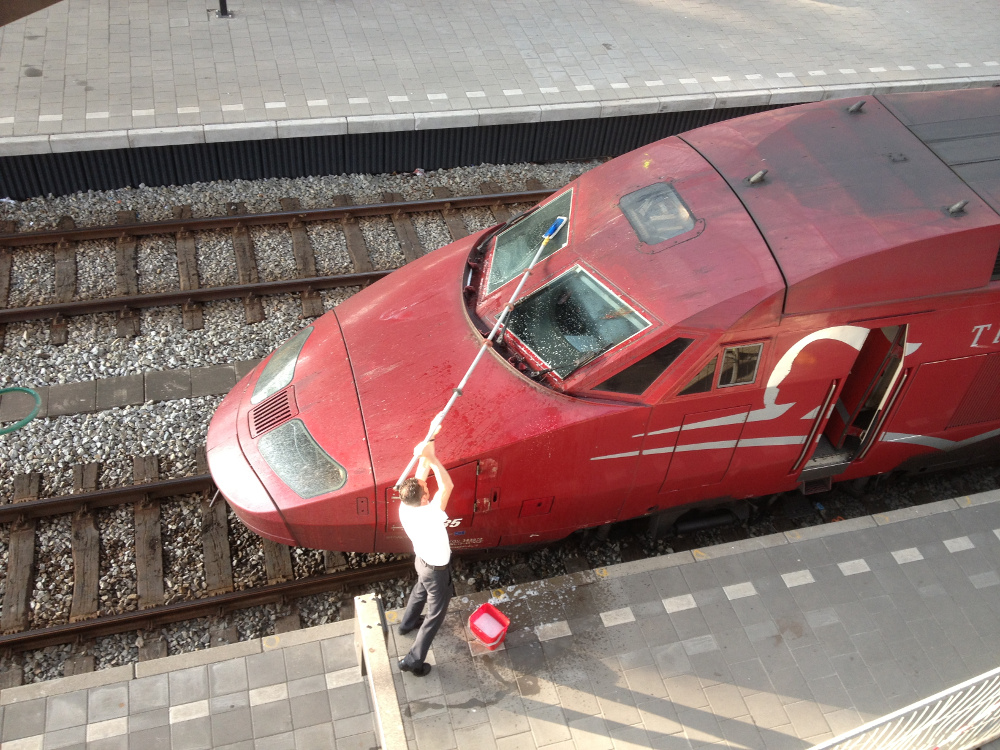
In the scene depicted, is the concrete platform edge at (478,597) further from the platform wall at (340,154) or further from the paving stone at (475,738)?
the platform wall at (340,154)

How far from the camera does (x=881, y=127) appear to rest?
7.36m

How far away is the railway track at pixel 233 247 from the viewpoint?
934 cm

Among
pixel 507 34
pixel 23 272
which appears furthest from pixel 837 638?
pixel 507 34

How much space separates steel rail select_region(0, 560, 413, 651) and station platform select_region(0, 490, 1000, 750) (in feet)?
2.10

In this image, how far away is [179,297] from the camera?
9.50 m

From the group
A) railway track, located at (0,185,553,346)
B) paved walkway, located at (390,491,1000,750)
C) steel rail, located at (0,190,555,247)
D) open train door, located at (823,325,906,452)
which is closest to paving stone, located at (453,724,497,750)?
paved walkway, located at (390,491,1000,750)

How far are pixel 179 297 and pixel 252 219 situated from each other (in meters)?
1.54

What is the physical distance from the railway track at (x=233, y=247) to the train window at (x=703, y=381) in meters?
4.89

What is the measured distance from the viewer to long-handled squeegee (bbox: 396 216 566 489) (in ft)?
18.9

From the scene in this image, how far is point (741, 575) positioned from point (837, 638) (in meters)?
0.82

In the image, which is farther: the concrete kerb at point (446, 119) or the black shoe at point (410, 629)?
the concrete kerb at point (446, 119)

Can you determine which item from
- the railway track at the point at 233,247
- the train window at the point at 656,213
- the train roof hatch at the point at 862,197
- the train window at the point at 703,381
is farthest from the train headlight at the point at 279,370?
the train roof hatch at the point at 862,197

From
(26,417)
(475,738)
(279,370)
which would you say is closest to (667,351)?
(475,738)

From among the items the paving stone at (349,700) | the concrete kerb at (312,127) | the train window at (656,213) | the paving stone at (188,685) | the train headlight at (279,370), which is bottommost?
the paving stone at (349,700)
